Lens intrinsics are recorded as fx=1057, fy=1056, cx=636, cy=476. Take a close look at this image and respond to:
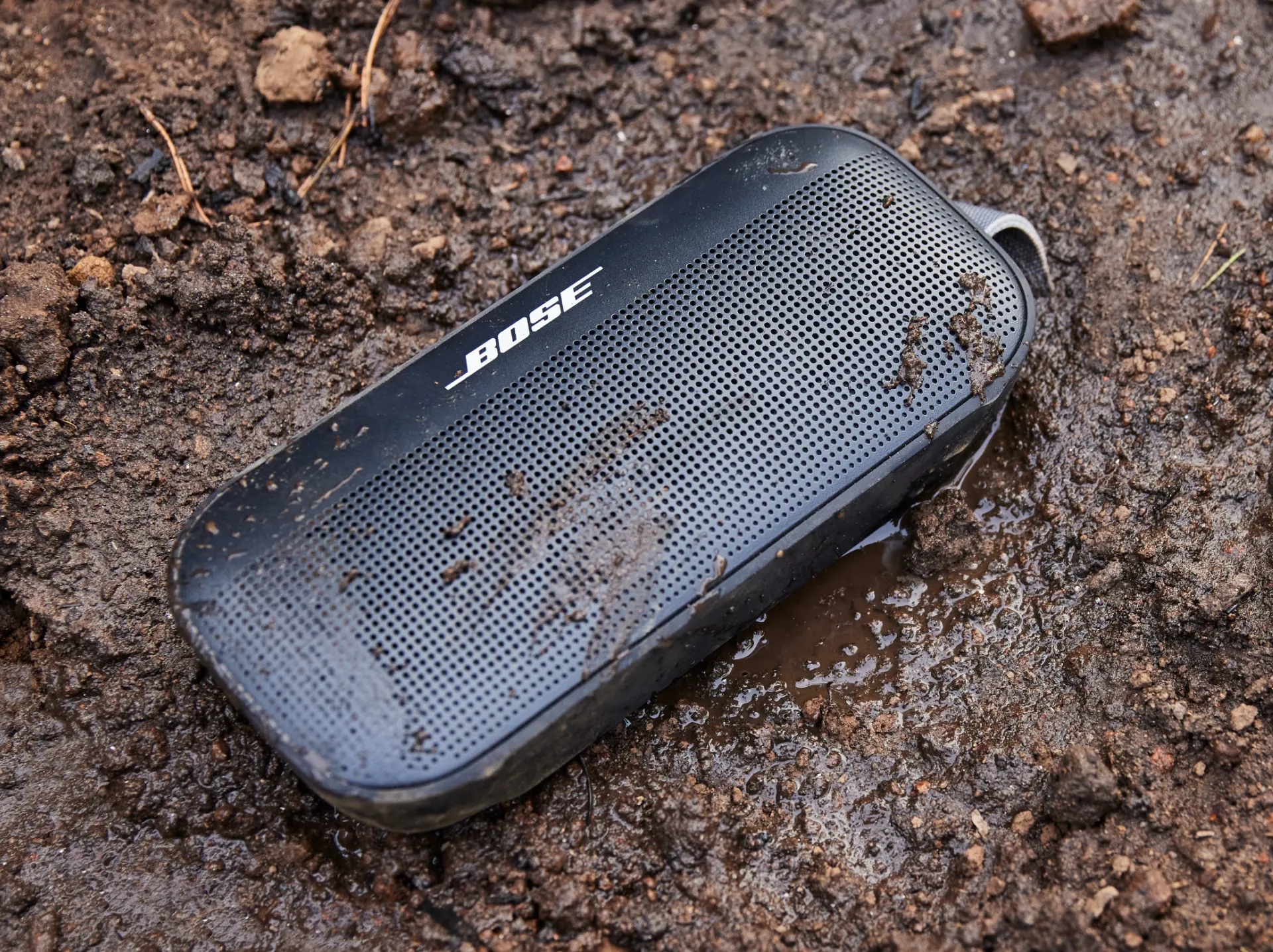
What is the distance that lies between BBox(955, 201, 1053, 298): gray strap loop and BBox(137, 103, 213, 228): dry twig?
5.38ft

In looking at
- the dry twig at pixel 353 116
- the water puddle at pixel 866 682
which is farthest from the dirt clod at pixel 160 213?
the water puddle at pixel 866 682

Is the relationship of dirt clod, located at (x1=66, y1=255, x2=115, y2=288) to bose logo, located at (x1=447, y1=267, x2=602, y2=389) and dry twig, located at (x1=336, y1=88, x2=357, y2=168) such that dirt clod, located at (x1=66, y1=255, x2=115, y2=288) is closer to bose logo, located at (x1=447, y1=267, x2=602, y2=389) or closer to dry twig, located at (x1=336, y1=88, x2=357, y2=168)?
dry twig, located at (x1=336, y1=88, x2=357, y2=168)

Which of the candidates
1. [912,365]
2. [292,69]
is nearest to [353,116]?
[292,69]

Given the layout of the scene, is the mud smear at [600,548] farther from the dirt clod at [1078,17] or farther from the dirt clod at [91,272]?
the dirt clod at [1078,17]

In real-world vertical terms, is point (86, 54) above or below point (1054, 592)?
above

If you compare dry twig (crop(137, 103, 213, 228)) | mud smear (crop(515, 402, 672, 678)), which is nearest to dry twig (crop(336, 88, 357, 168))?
dry twig (crop(137, 103, 213, 228))

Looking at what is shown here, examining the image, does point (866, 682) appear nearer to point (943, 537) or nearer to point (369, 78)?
point (943, 537)

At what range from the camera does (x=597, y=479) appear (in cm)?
185

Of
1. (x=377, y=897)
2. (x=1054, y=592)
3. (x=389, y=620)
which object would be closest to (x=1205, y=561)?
(x=1054, y=592)

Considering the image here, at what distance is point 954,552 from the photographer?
84.5 inches

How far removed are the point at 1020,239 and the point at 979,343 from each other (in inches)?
17.9

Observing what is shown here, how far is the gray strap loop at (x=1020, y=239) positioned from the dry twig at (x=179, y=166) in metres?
1.64

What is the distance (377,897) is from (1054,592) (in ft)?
4.77

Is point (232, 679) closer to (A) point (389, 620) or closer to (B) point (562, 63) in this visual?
(A) point (389, 620)
